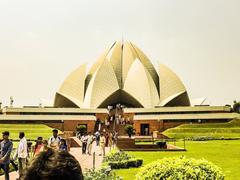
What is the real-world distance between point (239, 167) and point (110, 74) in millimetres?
36182

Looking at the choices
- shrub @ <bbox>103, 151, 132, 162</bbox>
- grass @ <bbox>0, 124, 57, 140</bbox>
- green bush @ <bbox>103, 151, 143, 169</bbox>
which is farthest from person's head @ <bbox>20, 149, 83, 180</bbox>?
grass @ <bbox>0, 124, 57, 140</bbox>

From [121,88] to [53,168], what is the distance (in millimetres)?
45863

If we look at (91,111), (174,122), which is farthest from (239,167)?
(91,111)

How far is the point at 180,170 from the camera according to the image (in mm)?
5262

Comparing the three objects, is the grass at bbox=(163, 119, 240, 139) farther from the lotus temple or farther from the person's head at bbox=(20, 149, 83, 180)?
the person's head at bbox=(20, 149, 83, 180)

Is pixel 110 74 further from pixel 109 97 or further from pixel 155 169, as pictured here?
pixel 155 169

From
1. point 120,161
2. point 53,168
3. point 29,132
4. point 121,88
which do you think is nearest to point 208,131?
point 29,132

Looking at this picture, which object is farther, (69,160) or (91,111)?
(91,111)

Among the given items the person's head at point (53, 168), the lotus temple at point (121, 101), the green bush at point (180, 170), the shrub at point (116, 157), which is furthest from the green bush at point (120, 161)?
the lotus temple at point (121, 101)

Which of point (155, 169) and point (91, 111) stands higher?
point (91, 111)

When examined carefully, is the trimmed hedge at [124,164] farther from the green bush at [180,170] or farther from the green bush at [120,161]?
the green bush at [180,170]

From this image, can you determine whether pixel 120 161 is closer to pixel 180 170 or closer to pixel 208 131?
pixel 180 170

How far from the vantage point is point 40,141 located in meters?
8.12

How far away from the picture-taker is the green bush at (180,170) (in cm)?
522
